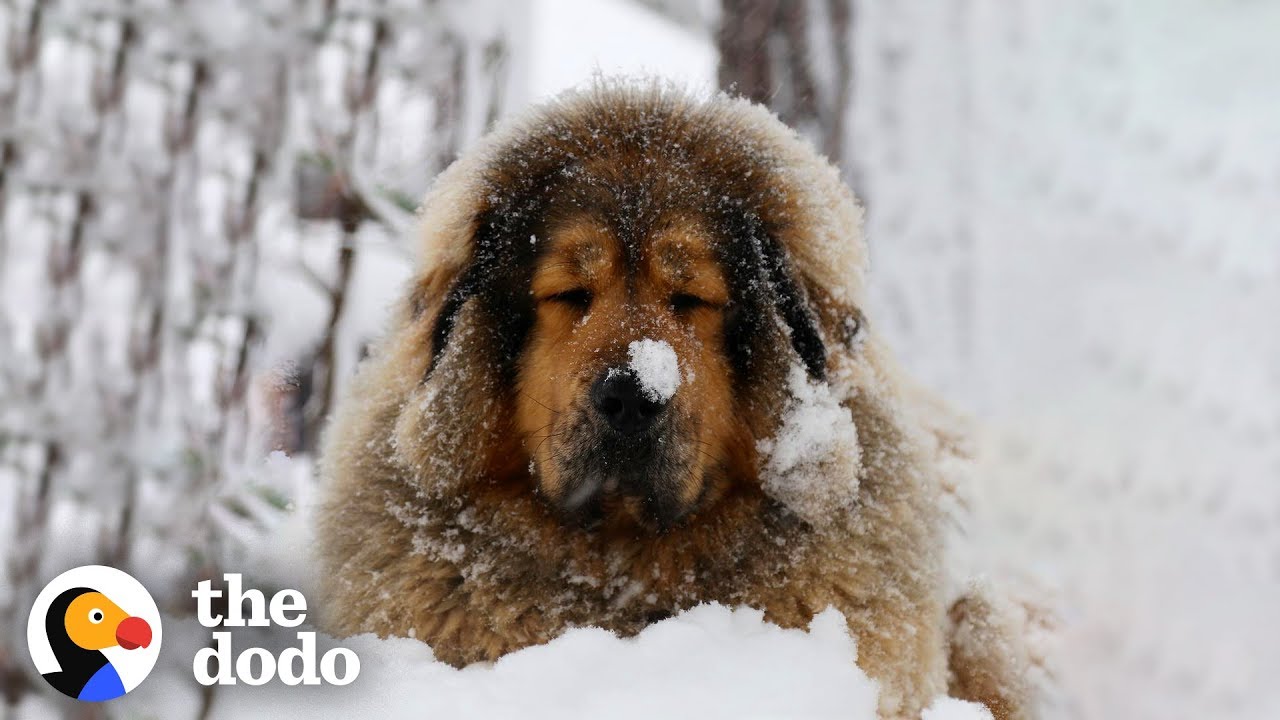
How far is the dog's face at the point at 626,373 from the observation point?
7.39 ft

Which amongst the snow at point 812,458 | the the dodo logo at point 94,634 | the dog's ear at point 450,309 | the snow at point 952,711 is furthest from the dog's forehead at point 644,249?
the the dodo logo at point 94,634

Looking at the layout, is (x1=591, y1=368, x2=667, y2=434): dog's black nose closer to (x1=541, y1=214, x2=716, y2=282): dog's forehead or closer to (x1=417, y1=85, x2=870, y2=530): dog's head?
(x1=417, y1=85, x2=870, y2=530): dog's head

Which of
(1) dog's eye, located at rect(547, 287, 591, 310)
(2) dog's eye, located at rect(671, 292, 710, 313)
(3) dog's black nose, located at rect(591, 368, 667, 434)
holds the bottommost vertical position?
(3) dog's black nose, located at rect(591, 368, 667, 434)

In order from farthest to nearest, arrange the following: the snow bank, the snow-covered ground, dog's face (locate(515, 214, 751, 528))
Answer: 1. dog's face (locate(515, 214, 751, 528))
2. the snow bank
3. the snow-covered ground

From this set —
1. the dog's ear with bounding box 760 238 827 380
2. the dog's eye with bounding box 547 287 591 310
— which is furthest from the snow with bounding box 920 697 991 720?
the dog's eye with bounding box 547 287 591 310

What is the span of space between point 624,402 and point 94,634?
1521mm

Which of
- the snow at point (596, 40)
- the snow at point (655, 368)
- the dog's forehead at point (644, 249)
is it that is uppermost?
the snow at point (596, 40)

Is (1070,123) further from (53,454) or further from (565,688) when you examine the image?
(53,454)

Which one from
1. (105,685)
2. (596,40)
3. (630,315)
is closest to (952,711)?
(630,315)

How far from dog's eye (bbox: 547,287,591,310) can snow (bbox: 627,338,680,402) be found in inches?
9.3

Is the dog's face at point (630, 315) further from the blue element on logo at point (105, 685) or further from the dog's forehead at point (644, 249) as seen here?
the blue element on logo at point (105, 685)

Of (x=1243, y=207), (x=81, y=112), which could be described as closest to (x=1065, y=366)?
(x=1243, y=207)

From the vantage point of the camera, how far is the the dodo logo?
2.41 m

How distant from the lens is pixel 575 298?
2430 mm
